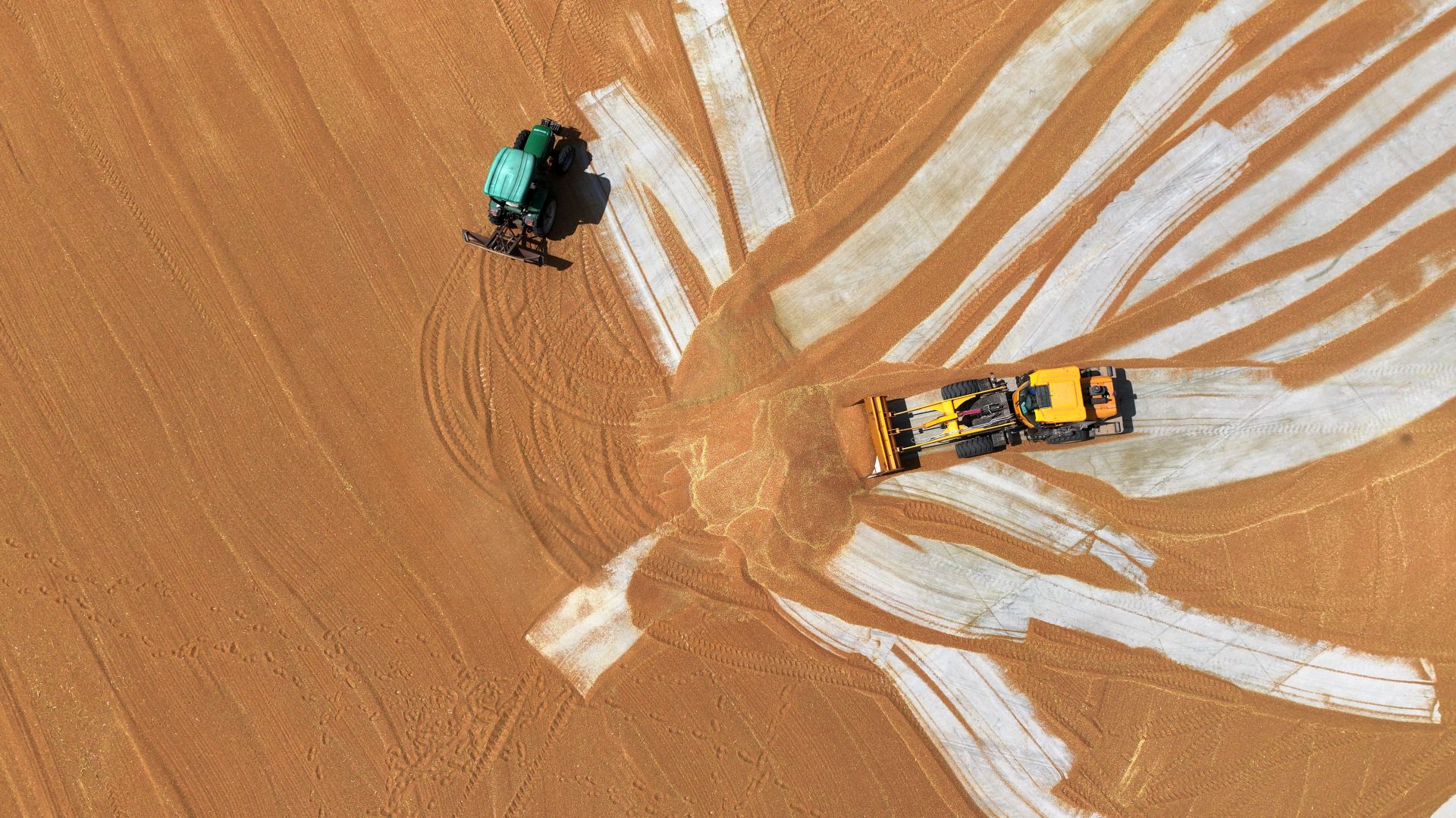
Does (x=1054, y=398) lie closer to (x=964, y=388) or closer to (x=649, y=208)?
(x=964, y=388)

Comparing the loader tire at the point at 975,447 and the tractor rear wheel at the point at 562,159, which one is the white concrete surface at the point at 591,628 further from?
the tractor rear wheel at the point at 562,159

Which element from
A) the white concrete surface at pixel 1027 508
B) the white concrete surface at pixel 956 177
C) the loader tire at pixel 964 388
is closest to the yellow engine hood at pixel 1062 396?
the loader tire at pixel 964 388

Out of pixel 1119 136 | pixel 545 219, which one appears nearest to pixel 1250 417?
pixel 1119 136

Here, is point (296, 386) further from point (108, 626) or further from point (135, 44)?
point (135, 44)

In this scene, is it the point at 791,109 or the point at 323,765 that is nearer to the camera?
the point at 323,765

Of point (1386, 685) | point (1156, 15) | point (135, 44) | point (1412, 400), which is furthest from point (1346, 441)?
point (135, 44)

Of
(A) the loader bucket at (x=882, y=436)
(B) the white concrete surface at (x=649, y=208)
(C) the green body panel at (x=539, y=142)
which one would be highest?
(C) the green body panel at (x=539, y=142)
